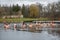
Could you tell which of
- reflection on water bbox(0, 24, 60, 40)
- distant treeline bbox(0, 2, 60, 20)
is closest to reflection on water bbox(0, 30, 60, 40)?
reflection on water bbox(0, 24, 60, 40)

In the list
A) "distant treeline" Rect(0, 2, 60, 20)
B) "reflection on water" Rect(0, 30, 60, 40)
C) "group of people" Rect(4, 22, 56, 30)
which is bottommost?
"reflection on water" Rect(0, 30, 60, 40)

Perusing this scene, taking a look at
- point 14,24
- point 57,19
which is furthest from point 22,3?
point 57,19

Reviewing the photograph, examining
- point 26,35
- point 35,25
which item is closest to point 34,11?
point 35,25

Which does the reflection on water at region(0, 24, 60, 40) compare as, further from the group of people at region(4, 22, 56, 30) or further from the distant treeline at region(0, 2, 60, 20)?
the distant treeline at region(0, 2, 60, 20)

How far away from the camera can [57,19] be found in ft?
8.35

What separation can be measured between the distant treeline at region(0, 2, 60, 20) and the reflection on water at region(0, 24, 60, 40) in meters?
0.16

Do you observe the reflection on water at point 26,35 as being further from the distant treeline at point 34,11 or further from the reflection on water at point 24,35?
the distant treeline at point 34,11

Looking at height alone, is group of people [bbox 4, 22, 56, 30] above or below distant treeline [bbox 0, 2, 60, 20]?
below

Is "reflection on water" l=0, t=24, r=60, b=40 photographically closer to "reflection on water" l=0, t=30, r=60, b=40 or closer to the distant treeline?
"reflection on water" l=0, t=30, r=60, b=40

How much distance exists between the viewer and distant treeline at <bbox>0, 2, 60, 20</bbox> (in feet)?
8.40

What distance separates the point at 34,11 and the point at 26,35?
254 mm

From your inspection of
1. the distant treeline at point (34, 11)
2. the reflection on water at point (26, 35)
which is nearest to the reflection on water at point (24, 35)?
the reflection on water at point (26, 35)

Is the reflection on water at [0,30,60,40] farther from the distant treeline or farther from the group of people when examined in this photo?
the distant treeline

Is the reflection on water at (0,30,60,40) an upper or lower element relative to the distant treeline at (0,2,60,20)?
lower
